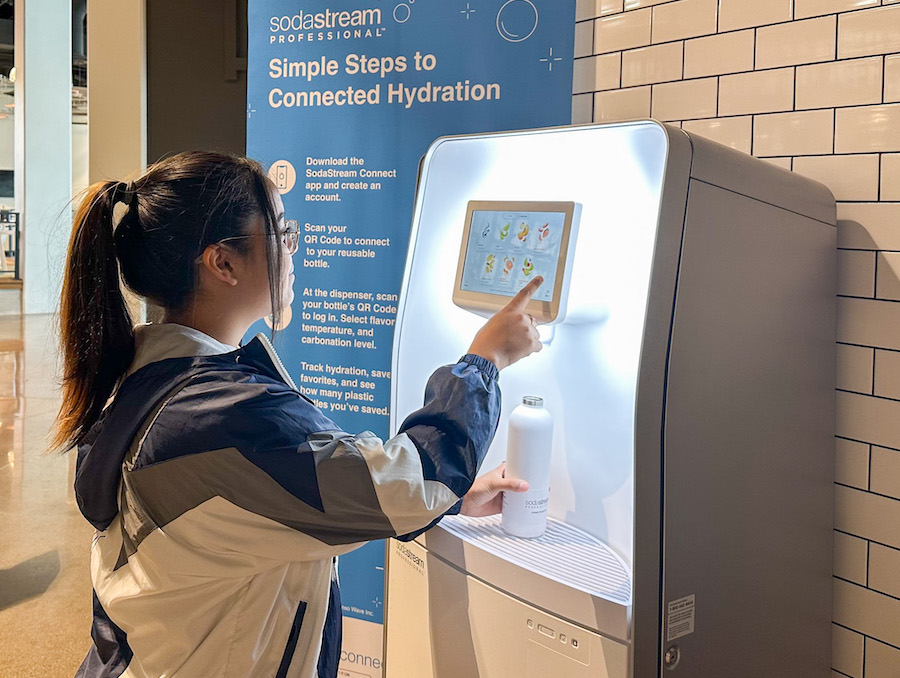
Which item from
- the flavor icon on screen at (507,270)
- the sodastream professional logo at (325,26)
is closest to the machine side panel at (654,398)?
the flavor icon on screen at (507,270)

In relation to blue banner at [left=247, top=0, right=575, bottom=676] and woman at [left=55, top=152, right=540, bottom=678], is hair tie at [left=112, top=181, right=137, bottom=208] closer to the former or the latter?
woman at [left=55, top=152, right=540, bottom=678]

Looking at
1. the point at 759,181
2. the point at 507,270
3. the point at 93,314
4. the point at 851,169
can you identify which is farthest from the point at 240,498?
the point at 851,169

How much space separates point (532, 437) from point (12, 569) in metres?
2.78

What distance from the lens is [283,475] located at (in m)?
1.08

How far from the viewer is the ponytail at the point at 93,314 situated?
118 centimetres

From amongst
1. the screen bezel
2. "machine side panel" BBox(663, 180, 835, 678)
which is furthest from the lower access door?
the screen bezel

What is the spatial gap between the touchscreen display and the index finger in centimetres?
2

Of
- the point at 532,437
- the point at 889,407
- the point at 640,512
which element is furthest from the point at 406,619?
the point at 889,407

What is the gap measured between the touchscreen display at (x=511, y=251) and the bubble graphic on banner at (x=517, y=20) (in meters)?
0.70

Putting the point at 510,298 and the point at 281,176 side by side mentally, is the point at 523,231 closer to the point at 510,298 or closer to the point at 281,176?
the point at 510,298

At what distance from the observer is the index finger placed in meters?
1.33

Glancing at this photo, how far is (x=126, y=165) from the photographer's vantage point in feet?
13.8

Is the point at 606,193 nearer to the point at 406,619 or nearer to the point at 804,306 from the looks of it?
the point at 804,306

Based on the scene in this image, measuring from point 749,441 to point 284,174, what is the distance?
1479mm
